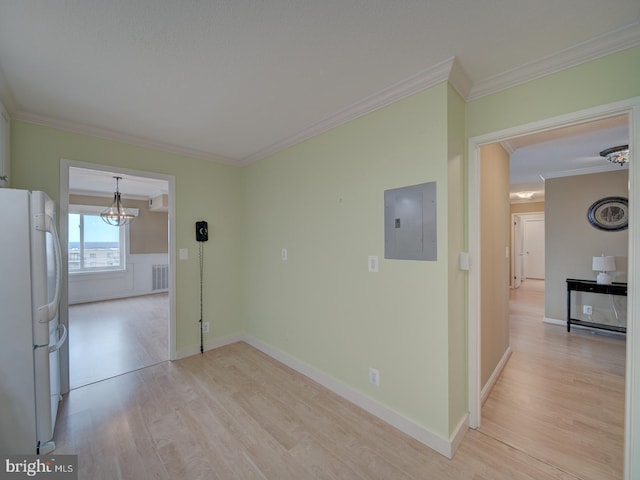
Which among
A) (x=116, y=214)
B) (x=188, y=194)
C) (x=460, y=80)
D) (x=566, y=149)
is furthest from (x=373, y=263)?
(x=116, y=214)

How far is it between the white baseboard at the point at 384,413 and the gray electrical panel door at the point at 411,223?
1.18m

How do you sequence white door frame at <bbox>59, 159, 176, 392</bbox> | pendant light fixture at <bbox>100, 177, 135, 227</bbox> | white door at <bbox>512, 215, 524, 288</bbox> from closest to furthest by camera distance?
white door frame at <bbox>59, 159, 176, 392</bbox> < pendant light fixture at <bbox>100, 177, 135, 227</bbox> < white door at <bbox>512, 215, 524, 288</bbox>

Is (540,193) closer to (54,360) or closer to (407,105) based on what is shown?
(407,105)

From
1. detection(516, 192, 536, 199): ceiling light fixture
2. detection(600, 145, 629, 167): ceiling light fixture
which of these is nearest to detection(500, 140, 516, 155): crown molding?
detection(600, 145, 629, 167): ceiling light fixture

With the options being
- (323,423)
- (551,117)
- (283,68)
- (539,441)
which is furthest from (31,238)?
(539,441)

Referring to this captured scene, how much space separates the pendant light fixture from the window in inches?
11.2

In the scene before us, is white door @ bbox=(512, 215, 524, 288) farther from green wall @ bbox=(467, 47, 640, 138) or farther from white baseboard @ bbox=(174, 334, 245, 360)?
white baseboard @ bbox=(174, 334, 245, 360)

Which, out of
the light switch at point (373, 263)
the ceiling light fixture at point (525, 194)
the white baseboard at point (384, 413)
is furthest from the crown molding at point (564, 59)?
the ceiling light fixture at point (525, 194)

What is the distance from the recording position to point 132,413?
2.18 metres

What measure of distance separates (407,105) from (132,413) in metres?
3.22

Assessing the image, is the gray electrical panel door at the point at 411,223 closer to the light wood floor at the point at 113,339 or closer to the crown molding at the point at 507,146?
the crown molding at the point at 507,146

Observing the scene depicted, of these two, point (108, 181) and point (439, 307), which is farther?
point (108, 181)

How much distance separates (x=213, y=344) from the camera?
3447 mm

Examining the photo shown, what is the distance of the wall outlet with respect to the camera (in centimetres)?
213
